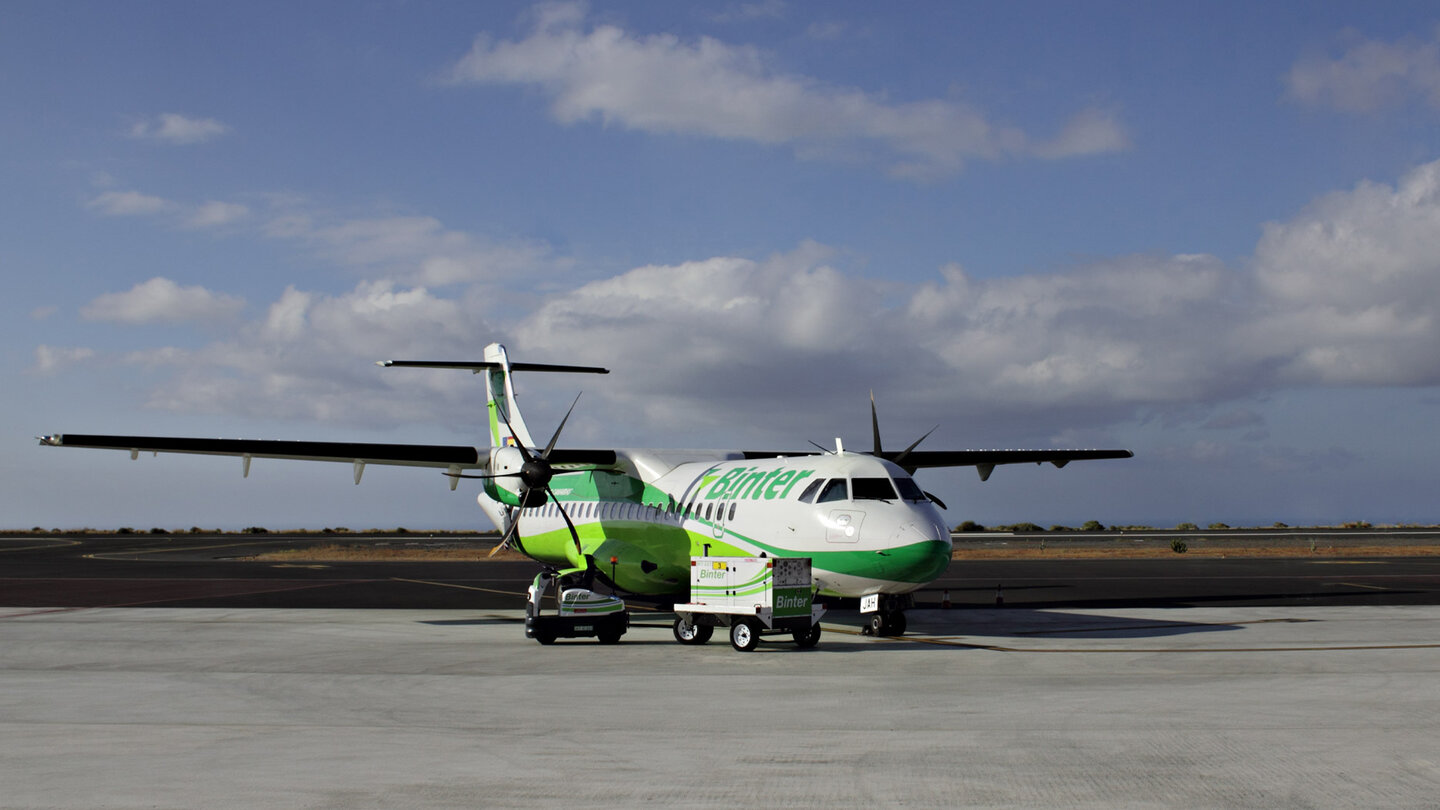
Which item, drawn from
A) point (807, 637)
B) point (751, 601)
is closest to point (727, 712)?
point (751, 601)

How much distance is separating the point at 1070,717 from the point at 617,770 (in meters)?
5.07

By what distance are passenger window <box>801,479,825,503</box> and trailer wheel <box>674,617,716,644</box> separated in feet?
9.29

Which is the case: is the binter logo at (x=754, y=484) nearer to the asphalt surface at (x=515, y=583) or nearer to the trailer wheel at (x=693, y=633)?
the asphalt surface at (x=515, y=583)

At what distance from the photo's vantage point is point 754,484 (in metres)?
21.3

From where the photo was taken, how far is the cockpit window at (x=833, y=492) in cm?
1927

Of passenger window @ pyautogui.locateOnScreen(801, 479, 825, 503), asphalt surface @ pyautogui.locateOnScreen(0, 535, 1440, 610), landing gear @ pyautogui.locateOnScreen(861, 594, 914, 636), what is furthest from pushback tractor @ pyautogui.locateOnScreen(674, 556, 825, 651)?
asphalt surface @ pyautogui.locateOnScreen(0, 535, 1440, 610)

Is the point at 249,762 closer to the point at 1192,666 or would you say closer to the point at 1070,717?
the point at 1070,717

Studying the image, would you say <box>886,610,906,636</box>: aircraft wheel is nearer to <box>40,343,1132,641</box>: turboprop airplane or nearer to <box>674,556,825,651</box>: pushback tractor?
<box>40,343,1132,641</box>: turboprop airplane

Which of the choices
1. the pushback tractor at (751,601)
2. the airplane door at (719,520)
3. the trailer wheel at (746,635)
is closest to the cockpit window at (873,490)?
the pushback tractor at (751,601)

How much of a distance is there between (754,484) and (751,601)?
3.51m

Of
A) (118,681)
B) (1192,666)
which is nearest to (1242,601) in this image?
(1192,666)

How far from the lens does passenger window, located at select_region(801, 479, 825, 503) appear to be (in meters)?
19.6

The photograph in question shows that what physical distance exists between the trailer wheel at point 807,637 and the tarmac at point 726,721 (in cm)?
35

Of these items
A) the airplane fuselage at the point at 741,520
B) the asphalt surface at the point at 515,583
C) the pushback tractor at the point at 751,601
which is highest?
the airplane fuselage at the point at 741,520
